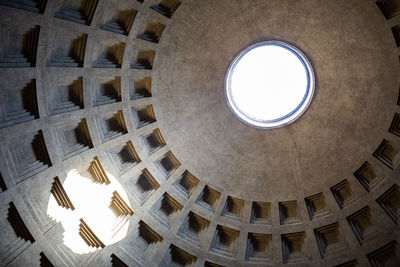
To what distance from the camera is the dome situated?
15.6 metres

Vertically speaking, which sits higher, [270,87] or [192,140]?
[270,87]

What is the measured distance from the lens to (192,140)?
21109mm

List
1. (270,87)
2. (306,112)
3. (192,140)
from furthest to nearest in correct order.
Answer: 1. (270,87)
2. (192,140)
3. (306,112)

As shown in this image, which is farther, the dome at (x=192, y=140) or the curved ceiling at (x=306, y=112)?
the curved ceiling at (x=306, y=112)

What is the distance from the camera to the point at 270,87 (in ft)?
88.5

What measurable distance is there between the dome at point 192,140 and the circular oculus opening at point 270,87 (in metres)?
0.28

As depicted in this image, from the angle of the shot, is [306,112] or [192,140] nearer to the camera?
[306,112]

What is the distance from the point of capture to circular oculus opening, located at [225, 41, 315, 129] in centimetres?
2077

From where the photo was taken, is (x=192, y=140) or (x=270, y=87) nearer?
(x=192, y=140)

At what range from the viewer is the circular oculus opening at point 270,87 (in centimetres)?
2077

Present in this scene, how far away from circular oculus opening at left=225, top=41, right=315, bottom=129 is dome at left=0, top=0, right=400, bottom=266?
0.28 metres

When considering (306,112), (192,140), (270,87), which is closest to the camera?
(306,112)

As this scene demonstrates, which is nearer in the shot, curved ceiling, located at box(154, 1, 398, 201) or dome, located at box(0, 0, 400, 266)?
dome, located at box(0, 0, 400, 266)

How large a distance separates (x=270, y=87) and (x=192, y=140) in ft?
29.8
